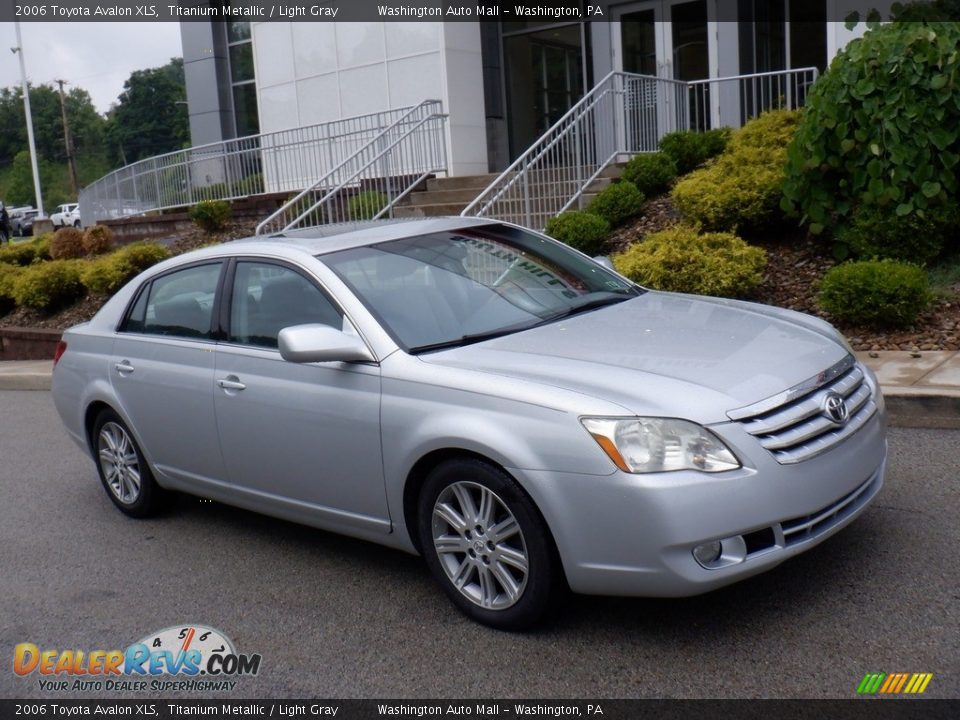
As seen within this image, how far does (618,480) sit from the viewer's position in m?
3.67

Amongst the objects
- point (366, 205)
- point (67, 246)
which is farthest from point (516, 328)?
point (67, 246)

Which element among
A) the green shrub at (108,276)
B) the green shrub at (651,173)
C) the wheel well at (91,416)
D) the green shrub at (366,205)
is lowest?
the wheel well at (91,416)

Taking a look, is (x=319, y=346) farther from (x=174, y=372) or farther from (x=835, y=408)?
(x=835, y=408)

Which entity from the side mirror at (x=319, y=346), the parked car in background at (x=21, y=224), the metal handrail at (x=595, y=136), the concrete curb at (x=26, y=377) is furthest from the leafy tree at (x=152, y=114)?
the side mirror at (x=319, y=346)

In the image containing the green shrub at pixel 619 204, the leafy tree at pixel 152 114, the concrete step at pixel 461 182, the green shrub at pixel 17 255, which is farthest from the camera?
the leafy tree at pixel 152 114

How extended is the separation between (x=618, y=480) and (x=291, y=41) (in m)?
19.2

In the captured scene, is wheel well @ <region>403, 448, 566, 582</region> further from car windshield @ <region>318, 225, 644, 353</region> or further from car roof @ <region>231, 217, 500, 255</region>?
car roof @ <region>231, 217, 500, 255</region>

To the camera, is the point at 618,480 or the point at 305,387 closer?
the point at 618,480

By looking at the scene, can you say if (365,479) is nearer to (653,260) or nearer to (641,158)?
(653,260)

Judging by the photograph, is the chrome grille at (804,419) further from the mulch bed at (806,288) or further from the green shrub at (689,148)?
the green shrub at (689,148)

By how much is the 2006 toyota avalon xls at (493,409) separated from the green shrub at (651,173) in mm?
6814

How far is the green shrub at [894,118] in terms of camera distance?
866 centimetres

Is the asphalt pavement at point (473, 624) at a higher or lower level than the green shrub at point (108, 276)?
lower

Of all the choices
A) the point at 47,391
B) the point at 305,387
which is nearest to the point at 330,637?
the point at 305,387
